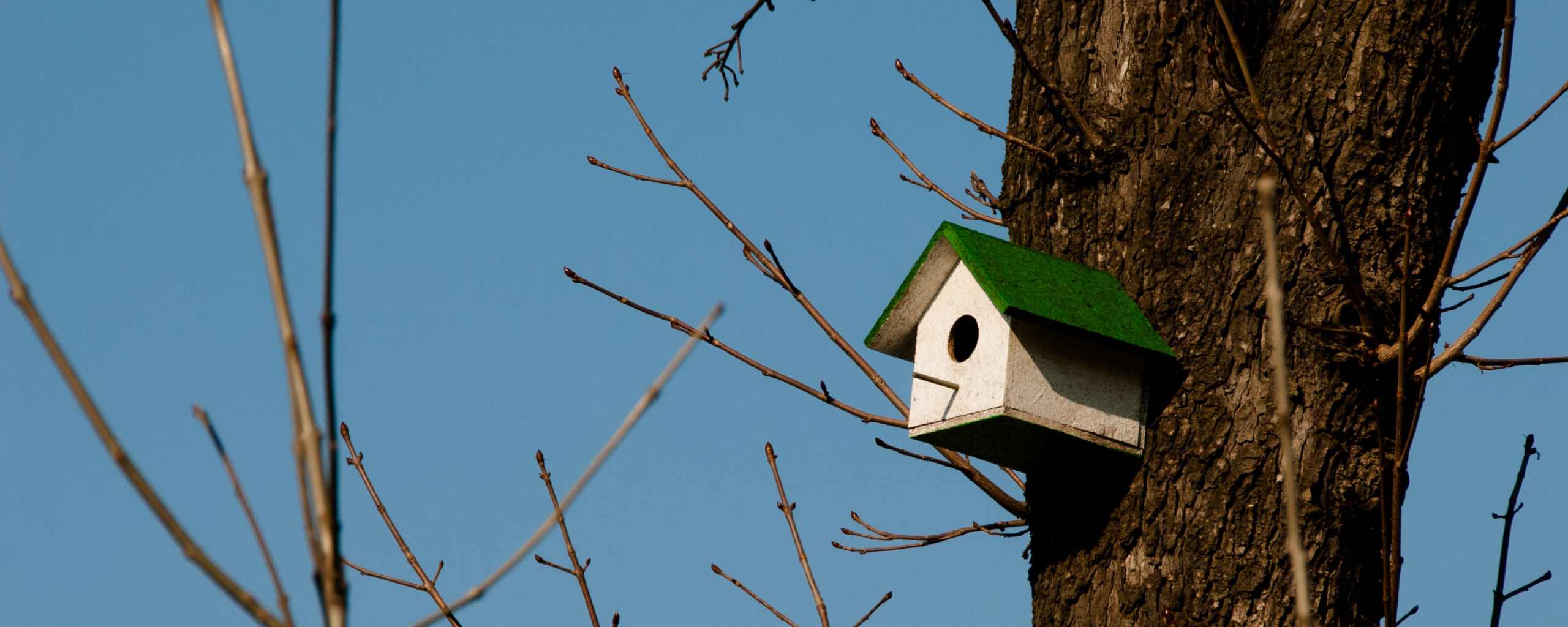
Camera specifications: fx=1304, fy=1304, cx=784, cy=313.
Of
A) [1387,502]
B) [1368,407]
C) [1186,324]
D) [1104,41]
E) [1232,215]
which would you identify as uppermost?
[1104,41]

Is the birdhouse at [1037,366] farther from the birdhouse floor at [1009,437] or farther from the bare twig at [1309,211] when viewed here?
the bare twig at [1309,211]

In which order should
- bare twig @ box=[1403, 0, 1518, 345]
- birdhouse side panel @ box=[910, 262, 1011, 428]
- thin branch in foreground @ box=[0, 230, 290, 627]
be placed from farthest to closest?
birdhouse side panel @ box=[910, 262, 1011, 428], bare twig @ box=[1403, 0, 1518, 345], thin branch in foreground @ box=[0, 230, 290, 627]

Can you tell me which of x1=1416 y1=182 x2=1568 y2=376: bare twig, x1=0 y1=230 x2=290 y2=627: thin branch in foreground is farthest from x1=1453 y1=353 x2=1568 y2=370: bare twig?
x1=0 y1=230 x2=290 y2=627: thin branch in foreground

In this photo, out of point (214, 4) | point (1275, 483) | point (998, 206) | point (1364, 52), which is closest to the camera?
point (214, 4)

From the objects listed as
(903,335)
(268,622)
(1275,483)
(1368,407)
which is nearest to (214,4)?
(268,622)

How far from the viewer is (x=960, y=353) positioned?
283 cm

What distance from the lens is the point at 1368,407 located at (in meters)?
2.27

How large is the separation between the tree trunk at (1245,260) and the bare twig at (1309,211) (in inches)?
0.9

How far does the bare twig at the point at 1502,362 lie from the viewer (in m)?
2.30

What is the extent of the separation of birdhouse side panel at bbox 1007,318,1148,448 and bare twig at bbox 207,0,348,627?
6.00 ft

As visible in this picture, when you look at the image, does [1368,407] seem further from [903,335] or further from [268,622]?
[268,622]

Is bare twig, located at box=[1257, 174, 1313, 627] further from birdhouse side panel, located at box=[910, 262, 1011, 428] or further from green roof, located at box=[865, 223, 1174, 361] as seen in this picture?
birdhouse side panel, located at box=[910, 262, 1011, 428]

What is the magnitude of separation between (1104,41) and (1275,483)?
0.96m

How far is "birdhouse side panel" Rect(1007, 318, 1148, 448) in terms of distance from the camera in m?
2.46
